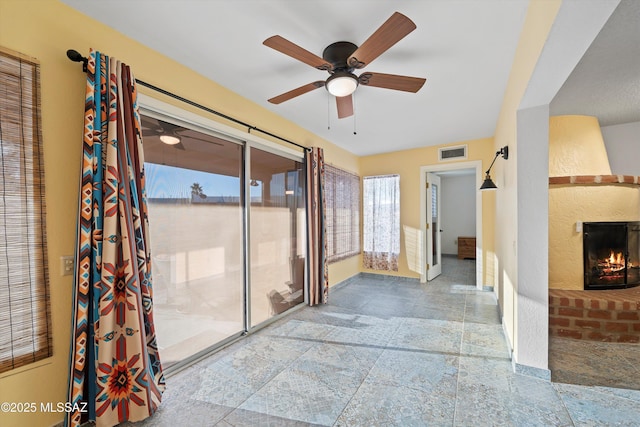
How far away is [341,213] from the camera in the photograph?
4.87 metres

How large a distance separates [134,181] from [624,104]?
5.08 metres

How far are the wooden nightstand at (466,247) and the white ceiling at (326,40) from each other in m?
5.39

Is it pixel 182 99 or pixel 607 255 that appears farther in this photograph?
pixel 607 255

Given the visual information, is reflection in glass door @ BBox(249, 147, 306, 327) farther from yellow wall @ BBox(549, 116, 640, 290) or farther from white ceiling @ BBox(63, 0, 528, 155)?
yellow wall @ BBox(549, 116, 640, 290)

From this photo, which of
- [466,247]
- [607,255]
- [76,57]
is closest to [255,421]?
[76,57]

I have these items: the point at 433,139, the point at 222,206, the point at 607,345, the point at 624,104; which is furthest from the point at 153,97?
the point at 624,104

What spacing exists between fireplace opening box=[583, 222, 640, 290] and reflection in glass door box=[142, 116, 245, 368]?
13.1 ft

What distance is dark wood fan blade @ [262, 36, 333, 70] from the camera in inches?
64.1

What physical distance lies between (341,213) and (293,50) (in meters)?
3.36

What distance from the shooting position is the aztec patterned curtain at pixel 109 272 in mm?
1626

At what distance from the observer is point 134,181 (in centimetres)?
183

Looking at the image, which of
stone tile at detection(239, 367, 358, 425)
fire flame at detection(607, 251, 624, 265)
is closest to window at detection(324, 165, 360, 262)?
stone tile at detection(239, 367, 358, 425)

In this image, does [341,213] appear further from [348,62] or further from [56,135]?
[56,135]

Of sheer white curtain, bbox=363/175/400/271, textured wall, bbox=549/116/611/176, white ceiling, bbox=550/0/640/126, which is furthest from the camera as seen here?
sheer white curtain, bbox=363/175/400/271
